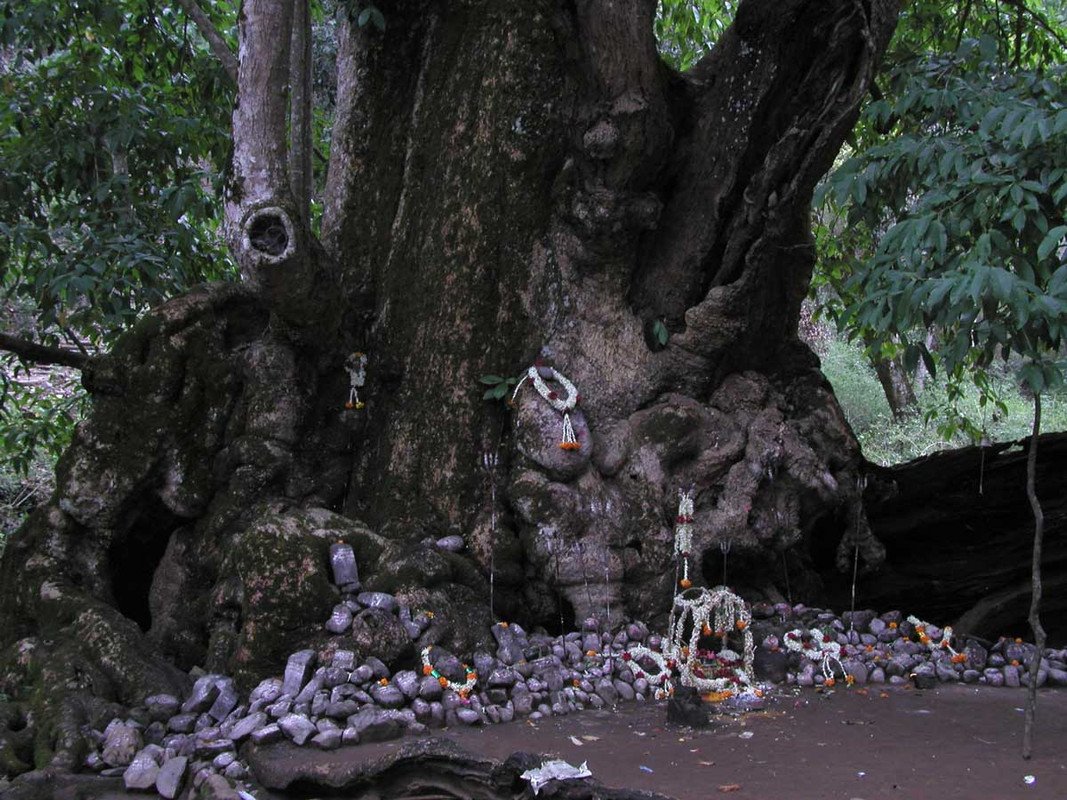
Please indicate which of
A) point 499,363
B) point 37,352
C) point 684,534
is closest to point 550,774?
point 684,534

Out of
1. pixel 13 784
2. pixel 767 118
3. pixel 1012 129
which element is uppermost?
pixel 767 118

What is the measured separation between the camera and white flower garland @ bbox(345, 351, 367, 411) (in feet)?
18.6

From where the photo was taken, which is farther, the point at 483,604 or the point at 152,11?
the point at 152,11

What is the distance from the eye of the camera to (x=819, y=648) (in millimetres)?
5098

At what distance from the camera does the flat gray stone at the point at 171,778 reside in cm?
375

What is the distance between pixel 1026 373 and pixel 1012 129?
3.24ft

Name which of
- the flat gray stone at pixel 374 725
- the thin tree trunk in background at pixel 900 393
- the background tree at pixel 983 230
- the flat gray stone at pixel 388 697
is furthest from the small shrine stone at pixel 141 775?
the thin tree trunk in background at pixel 900 393

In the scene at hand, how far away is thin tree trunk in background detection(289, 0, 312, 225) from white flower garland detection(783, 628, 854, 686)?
3.16m

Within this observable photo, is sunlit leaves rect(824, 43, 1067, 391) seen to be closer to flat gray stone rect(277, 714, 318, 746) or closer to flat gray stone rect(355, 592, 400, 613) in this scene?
flat gray stone rect(355, 592, 400, 613)

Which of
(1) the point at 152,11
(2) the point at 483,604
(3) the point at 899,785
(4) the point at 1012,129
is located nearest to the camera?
(3) the point at 899,785

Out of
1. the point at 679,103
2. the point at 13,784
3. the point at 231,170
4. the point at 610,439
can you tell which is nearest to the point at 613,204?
the point at 679,103

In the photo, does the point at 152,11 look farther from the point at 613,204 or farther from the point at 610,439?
the point at 610,439

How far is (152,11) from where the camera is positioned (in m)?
7.32

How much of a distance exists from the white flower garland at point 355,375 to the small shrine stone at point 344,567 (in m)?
1.07
